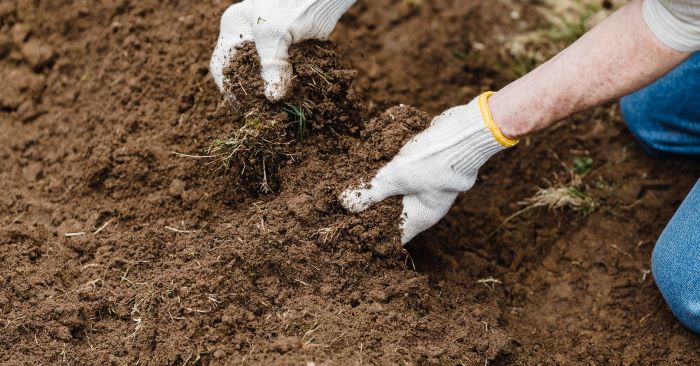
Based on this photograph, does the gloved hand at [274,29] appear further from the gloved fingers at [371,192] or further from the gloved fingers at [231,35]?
the gloved fingers at [371,192]

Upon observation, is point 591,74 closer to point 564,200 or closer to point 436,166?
point 436,166

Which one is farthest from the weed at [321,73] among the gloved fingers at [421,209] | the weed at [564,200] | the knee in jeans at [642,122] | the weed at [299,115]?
the knee in jeans at [642,122]

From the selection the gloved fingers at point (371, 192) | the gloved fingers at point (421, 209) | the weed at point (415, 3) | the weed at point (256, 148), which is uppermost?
the weed at point (256, 148)

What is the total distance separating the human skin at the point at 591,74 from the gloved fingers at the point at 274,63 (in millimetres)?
634

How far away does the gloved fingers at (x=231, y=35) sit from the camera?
2.27 meters

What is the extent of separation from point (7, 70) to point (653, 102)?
A: 2.46 meters

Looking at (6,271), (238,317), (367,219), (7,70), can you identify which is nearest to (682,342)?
(367,219)

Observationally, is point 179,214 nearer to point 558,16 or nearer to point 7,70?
point 7,70

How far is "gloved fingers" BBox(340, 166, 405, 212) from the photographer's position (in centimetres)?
215

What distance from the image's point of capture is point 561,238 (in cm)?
262

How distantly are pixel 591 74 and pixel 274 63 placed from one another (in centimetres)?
92

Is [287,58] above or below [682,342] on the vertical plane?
above

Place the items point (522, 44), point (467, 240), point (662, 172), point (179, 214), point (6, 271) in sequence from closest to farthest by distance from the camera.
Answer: point (6, 271) < point (179, 214) < point (467, 240) < point (662, 172) < point (522, 44)

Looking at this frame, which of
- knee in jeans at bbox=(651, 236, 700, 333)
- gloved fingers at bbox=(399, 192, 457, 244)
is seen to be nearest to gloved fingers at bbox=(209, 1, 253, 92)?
gloved fingers at bbox=(399, 192, 457, 244)
